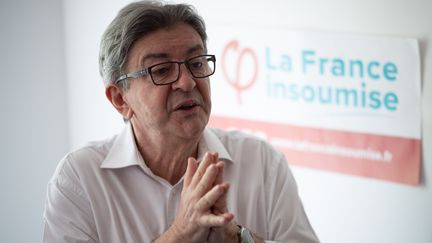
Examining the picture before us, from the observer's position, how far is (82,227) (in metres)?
1.78

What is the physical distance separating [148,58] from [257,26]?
5.01 feet

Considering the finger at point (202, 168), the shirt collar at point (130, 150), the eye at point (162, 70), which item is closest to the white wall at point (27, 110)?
the shirt collar at point (130, 150)

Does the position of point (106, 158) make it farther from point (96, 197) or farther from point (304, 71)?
point (304, 71)

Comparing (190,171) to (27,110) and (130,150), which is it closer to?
(130,150)

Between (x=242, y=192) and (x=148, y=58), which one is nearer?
(x=148, y=58)

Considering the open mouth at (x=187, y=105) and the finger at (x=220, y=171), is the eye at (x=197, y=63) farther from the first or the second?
the finger at (x=220, y=171)

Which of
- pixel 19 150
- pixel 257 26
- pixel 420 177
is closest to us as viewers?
pixel 420 177

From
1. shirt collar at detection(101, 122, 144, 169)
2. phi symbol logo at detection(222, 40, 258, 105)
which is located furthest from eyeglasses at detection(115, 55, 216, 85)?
phi symbol logo at detection(222, 40, 258, 105)

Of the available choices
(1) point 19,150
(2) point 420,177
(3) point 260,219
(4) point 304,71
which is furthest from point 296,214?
(1) point 19,150

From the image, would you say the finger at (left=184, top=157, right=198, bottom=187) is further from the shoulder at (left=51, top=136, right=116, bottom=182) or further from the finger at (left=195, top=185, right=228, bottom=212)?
the shoulder at (left=51, top=136, right=116, bottom=182)

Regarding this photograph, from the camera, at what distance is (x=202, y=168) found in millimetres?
1593

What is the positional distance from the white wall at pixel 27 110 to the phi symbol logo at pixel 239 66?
1389 mm

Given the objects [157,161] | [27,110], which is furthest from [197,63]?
[27,110]

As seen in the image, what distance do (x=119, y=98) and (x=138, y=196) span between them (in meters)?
0.34
